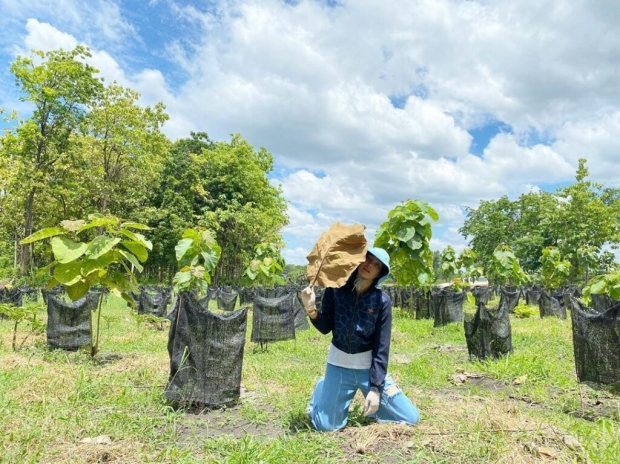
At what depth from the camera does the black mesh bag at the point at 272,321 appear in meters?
7.84

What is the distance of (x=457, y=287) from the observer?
1317 cm

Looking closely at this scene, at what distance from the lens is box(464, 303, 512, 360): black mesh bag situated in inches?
240

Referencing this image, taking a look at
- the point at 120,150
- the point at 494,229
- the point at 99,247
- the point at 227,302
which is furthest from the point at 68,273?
the point at 494,229

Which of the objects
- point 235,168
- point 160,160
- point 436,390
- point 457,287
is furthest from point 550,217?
point 436,390

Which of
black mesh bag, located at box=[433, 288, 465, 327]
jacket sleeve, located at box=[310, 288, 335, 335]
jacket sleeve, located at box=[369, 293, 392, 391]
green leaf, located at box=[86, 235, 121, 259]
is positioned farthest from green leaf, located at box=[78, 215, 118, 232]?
black mesh bag, located at box=[433, 288, 465, 327]

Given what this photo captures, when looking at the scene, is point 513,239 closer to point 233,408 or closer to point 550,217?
point 550,217

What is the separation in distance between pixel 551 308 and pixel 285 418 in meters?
11.3

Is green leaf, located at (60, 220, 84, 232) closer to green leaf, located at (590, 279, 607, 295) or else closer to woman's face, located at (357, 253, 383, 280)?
woman's face, located at (357, 253, 383, 280)

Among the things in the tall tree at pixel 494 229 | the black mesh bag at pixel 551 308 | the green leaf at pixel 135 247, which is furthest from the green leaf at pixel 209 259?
the tall tree at pixel 494 229

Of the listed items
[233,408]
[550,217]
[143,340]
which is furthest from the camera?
[550,217]

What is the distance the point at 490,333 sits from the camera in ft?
20.1

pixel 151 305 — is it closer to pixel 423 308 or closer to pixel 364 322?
pixel 423 308

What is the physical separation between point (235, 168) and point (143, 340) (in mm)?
22218

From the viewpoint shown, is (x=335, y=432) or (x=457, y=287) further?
(x=457, y=287)
